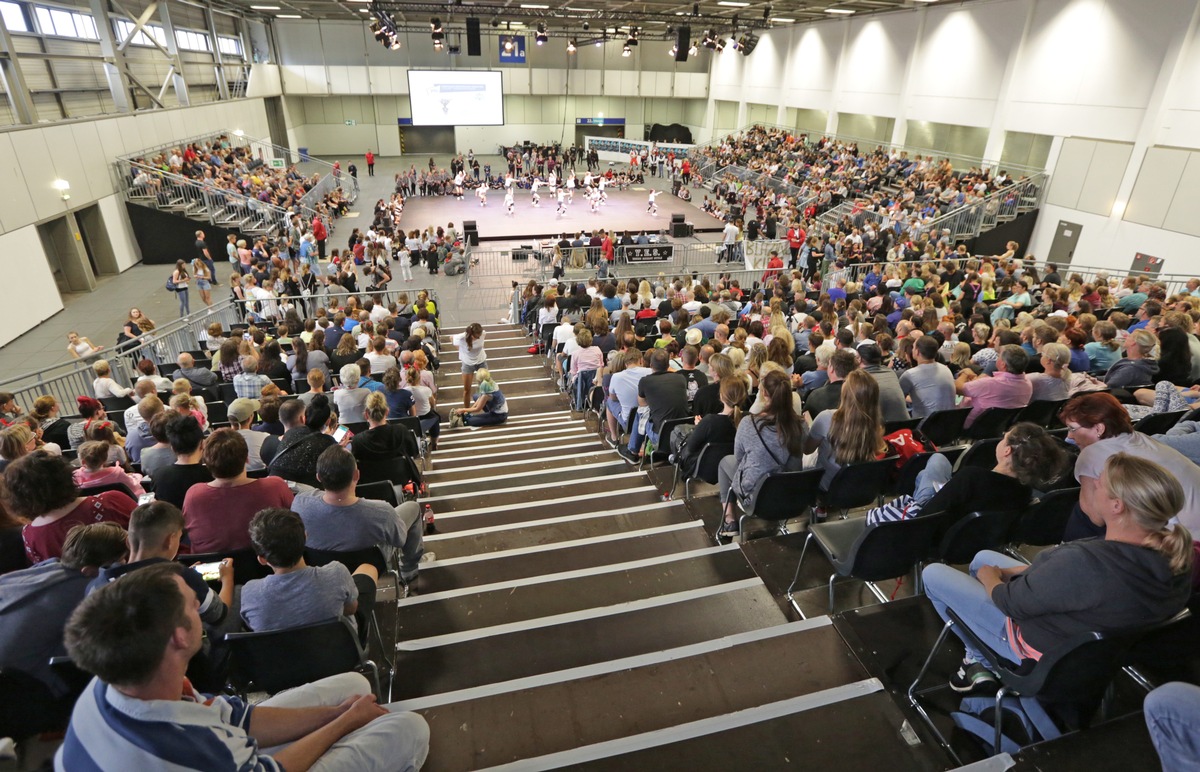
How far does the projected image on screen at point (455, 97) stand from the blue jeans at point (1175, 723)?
120 feet

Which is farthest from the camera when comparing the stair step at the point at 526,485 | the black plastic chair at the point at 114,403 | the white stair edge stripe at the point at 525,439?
the black plastic chair at the point at 114,403

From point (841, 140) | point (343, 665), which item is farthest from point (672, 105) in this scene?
point (343, 665)

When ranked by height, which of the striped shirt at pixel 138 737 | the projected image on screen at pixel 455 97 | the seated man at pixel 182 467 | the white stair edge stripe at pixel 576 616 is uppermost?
the projected image on screen at pixel 455 97

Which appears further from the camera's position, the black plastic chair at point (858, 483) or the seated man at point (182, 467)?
the black plastic chair at point (858, 483)

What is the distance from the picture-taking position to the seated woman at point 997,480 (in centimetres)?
275

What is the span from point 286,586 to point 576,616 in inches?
54.8

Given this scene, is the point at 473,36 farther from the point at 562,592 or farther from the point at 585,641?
the point at 585,641

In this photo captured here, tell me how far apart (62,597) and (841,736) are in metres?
3.08

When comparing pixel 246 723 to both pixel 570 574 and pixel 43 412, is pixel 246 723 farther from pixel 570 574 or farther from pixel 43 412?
pixel 43 412

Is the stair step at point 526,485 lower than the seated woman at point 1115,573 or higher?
lower

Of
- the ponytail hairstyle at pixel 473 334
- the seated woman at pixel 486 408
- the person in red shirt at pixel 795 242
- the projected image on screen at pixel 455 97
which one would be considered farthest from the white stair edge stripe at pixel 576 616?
the projected image on screen at pixel 455 97

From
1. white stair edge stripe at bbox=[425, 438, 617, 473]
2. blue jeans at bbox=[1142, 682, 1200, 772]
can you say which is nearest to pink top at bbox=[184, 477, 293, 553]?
white stair edge stripe at bbox=[425, 438, 617, 473]

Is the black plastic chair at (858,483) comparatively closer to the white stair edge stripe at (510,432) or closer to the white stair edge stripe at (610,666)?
the white stair edge stripe at (610,666)

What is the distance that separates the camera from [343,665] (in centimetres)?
252
